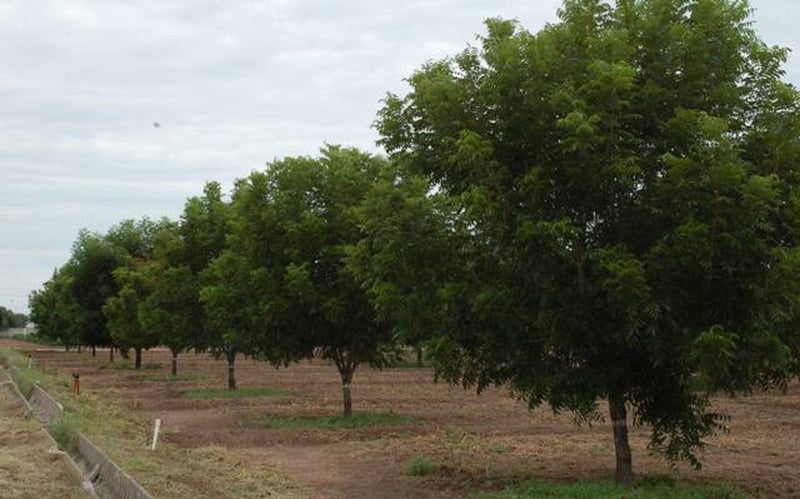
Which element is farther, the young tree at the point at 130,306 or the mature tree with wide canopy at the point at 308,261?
the young tree at the point at 130,306

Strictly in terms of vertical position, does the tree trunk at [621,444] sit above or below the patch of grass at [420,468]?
above

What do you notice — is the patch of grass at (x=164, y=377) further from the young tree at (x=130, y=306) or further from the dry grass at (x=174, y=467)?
the dry grass at (x=174, y=467)

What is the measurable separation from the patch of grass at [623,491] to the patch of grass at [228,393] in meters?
20.7

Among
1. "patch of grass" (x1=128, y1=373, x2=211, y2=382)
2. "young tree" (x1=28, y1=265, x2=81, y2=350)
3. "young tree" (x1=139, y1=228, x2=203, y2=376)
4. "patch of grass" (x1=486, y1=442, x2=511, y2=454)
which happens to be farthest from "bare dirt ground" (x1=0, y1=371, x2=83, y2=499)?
"young tree" (x1=28, y1=265, x2=81, y2=350)

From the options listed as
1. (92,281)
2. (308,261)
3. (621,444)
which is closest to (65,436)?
(308,261)

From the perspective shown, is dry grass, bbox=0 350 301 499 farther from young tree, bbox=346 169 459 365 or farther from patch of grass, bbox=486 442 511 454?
patch of grass, bbox=486 442 511 454

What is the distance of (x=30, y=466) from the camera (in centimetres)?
1450

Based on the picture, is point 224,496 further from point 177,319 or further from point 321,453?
point 177,319

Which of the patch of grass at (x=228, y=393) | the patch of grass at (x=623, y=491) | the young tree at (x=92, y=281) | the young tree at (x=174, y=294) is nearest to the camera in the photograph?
the patch of grass at (x=623, y=491)

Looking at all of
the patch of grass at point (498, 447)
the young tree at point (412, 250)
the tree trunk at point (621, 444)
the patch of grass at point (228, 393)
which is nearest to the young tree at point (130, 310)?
the patch of grass at point (228, 393)

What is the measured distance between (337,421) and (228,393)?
11.7 meters

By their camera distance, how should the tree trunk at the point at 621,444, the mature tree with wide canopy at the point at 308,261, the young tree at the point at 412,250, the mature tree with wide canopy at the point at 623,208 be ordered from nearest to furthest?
the mature tree with wide canopy at the point at 623,208 → the young tree at the point at 412,250 → the tree trunk at the point at 621,444 → the mature tree with wide canopy at the point at 308,261

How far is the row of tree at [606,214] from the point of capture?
9539mm

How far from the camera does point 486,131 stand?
11.0 m
